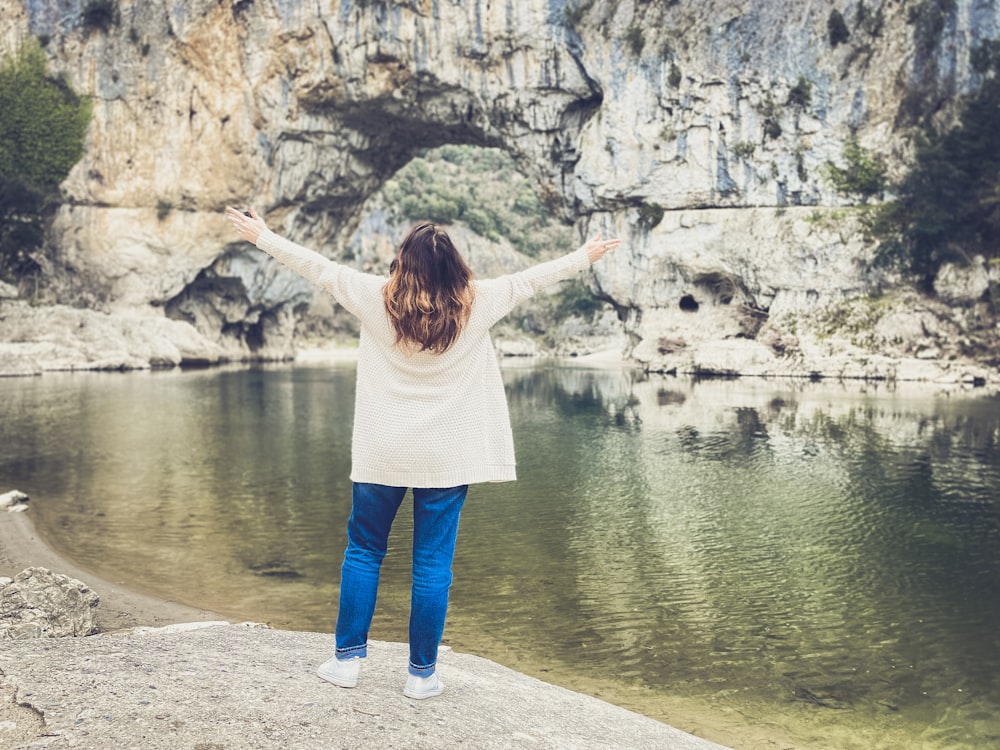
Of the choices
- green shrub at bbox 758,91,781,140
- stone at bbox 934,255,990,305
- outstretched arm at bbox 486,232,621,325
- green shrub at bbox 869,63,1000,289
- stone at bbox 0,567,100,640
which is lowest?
stone at bbox 0,567,100,640

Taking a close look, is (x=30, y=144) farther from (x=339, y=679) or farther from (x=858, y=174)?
(x=339, y=679)

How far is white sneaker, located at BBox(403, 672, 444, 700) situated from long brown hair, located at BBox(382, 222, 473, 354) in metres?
1.53

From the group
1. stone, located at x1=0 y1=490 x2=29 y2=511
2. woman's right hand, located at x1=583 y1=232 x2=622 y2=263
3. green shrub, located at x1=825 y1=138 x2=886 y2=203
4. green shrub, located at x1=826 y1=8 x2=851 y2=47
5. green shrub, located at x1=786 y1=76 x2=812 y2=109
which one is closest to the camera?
woman's right hand, located at x1=583 y1=232 x2=622 y2=263

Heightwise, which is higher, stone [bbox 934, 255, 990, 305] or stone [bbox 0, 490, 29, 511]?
stone [bbox 934, 255, 990, 305]

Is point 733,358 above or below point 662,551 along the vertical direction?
above

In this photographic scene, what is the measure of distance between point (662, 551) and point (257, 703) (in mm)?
6898

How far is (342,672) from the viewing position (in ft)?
12.8

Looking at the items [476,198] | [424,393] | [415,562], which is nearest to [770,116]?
[424,393]


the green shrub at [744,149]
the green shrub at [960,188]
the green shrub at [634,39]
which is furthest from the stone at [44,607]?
the green shrub at [634,39]

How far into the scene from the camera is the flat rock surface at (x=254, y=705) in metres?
3.24

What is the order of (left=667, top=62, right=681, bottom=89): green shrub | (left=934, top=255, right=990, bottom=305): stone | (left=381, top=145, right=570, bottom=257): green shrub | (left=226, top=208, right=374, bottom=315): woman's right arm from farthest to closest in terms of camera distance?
(left=381, top=145, right=570, bottom=257): green shrub
(left=667, top=62, right=681, bottom=89): green shrub
(left=934, top=255, right=990, bottom=305): stone
(left=226, top=208, right=374, bottom=315): woman's right arm

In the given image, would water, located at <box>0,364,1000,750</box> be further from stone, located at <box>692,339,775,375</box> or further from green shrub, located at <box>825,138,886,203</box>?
green shrub, located at <box>825,138,886,203</box>

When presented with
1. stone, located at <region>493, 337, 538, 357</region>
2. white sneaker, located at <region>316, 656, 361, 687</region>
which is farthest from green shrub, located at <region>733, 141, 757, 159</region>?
white sneaker, located at <region>316, 656, 361, 687</region>

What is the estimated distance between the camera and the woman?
380 cm
